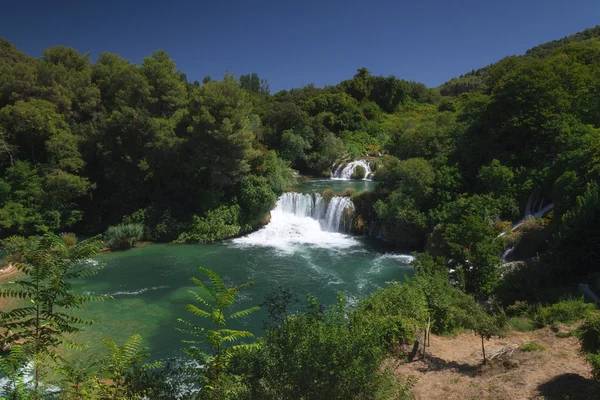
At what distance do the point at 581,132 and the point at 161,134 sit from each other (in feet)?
76.0

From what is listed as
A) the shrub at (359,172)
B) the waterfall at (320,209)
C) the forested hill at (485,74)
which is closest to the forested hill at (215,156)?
the waterfall at (320,209)

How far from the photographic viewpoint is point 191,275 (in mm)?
18156

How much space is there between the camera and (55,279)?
4555 mm

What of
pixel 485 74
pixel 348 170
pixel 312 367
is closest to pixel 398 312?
pixel 312 367

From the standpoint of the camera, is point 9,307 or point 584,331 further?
point 9,307

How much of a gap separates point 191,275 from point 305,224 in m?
9.44

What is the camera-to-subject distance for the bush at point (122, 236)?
2175 centimetres

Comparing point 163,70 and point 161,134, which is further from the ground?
point 163,70

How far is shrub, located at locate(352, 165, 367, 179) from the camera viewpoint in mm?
35344

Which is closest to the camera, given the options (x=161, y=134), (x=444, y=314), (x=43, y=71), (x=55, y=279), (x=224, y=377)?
(x=55, y=279)

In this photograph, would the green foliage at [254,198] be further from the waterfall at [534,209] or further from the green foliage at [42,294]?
the green foliage at [42,294]

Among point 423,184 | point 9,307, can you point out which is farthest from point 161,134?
point 423,184

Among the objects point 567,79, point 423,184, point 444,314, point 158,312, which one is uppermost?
point 567,79

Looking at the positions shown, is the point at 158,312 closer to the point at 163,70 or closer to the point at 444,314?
the point at 444,314
